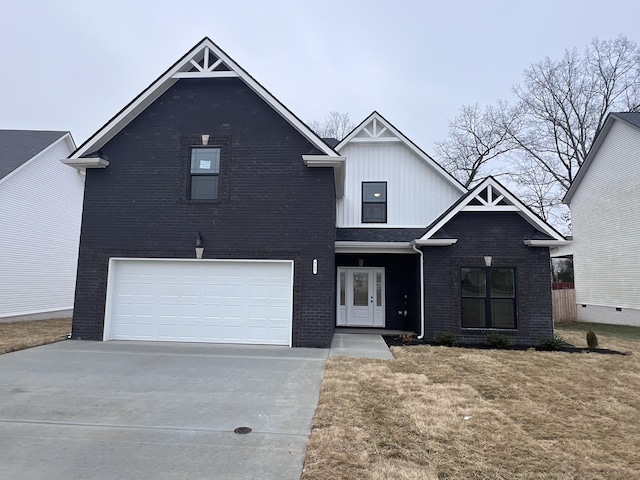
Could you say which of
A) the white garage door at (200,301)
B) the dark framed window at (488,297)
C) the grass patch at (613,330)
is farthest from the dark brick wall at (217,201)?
the grass patch at (613,330)

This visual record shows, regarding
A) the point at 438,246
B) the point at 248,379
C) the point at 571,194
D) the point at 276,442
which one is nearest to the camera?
the point at 276,442

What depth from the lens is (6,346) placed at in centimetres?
940

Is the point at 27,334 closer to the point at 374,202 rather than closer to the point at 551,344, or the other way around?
the point at 374,202

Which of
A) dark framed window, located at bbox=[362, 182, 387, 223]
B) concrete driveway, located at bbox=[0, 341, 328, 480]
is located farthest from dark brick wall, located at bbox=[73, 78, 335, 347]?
dark framed window, located at bbox=[362, 182, 387, 223]

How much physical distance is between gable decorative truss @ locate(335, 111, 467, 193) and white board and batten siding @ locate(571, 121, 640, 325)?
8473 mm

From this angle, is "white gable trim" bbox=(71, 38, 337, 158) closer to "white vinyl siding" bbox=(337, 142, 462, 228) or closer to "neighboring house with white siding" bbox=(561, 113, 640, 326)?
"white vinyl siding" bbox=(337, 142, 462, 228)

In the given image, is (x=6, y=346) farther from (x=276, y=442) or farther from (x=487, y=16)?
(x=487, y=16)

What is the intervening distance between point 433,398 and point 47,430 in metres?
4.96

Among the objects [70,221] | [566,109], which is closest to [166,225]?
[70,221]

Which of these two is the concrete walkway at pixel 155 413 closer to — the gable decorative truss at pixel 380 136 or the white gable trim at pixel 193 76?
the white gable trim at pixel 193 76

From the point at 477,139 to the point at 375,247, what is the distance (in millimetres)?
20880

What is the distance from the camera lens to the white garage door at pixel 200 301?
10055 mm

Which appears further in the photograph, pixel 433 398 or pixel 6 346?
pixel 6 346

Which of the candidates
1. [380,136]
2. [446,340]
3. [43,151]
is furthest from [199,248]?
[43,151]
